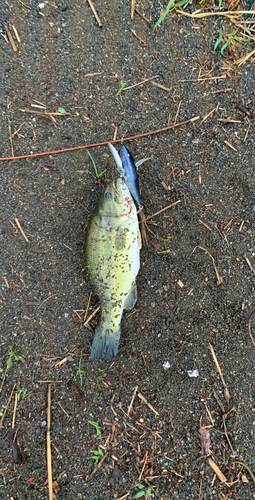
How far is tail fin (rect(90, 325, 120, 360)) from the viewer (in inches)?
95.0

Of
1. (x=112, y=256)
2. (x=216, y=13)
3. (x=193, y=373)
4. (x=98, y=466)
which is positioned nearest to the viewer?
(x=112, y=256)

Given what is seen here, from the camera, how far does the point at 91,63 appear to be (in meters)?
2.62

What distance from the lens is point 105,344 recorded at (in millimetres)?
2418


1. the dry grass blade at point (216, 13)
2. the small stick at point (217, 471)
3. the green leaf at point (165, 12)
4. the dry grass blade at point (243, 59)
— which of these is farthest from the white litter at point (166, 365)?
the dry grass blade at point (216, 13)

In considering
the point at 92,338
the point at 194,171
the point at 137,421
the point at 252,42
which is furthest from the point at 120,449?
the point at 252,42

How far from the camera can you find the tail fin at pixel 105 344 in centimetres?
241

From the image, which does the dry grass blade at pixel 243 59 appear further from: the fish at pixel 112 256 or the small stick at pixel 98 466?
the small stick at pixel 98 466

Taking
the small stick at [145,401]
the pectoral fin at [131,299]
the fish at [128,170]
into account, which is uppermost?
the fish at [128,170]

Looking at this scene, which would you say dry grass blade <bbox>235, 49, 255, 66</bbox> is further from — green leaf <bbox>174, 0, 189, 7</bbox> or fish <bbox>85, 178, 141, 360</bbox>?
fish <bbox>85, 178, 141, 360</bbox>

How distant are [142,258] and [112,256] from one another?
441mm

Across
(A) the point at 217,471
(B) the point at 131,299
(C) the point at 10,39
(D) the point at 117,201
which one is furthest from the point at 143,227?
(A) the point at 217,471

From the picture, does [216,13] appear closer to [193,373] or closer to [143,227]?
[143,227]

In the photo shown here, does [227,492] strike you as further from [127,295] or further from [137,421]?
[127,295]

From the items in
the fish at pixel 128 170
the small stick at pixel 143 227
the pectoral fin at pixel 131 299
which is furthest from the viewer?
the small stick at pixel 143 227
